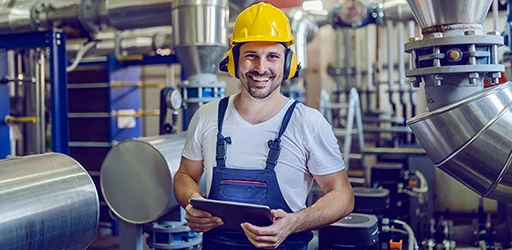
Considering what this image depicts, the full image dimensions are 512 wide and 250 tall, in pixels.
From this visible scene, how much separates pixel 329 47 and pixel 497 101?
15.7 ft

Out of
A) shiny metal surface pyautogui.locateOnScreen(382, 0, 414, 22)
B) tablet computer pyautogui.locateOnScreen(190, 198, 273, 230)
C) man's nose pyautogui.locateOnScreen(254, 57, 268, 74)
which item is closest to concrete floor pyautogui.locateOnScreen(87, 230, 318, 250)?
tablet computer pyautogui.locateOnScreen(190, 198, 273, 230)

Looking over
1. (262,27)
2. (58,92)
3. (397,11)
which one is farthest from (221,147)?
(397,11)

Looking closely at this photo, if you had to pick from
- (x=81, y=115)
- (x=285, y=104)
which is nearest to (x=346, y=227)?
(x=285, y=104)

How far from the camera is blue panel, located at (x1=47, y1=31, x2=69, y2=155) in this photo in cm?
298

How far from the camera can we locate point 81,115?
462cm

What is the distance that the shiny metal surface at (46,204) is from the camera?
1.43 meters

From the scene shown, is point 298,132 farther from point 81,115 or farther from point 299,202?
point 81,115

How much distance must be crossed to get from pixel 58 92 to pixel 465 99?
2379mm

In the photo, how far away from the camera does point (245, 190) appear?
156cm

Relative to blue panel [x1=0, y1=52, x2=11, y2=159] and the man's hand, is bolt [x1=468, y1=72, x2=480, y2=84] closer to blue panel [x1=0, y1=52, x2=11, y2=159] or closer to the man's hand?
the man's hand

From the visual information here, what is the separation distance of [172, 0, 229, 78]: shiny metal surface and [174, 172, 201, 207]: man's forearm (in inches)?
42.9

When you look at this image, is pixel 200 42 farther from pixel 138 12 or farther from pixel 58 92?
pixel 58 92

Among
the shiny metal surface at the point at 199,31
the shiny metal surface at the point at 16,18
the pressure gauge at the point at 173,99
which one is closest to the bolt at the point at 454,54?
the shiny metal surface at the point at 199,31

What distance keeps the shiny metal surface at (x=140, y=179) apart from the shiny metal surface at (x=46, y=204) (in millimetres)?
491
